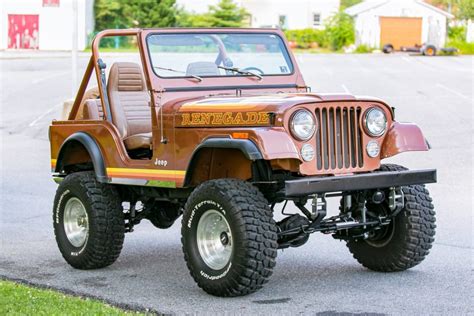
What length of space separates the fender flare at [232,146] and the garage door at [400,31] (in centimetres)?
7210

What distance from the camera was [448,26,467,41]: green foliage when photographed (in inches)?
3187

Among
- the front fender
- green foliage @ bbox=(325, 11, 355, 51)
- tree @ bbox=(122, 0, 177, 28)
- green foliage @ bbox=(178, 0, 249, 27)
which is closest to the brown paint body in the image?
the front fender

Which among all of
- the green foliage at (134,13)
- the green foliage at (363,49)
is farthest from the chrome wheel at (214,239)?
the green foliage at (363,49)

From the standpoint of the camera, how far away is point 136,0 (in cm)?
7119

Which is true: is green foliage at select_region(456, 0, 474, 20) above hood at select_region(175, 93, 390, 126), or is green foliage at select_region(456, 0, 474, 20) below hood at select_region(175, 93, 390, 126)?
above

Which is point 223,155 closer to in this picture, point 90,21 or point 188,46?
point 188,46

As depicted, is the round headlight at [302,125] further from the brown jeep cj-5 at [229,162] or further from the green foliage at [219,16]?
the green foliage at [219,16]

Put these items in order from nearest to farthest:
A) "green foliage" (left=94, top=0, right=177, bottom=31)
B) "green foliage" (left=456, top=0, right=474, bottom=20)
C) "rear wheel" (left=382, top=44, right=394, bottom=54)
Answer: "green foliage" (left=94, top=0, right=177, bottom=31), "rear wheel" (left=382, top=44, right=394, bottom=54), "green foliage" (left=456, top=0, right=474, bottom=20)

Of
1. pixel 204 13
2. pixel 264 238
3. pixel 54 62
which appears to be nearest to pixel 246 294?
pixel 264 238

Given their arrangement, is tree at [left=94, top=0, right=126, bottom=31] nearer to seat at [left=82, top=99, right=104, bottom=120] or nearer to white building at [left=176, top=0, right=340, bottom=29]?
white building at [left=176, top=0, right=340, bottom=29]

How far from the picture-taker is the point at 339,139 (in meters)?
8.24

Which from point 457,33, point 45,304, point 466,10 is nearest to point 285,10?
point 457,33

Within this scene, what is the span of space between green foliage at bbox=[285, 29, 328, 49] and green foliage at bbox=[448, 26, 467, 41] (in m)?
9.50

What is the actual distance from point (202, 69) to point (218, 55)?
339 millimetres
